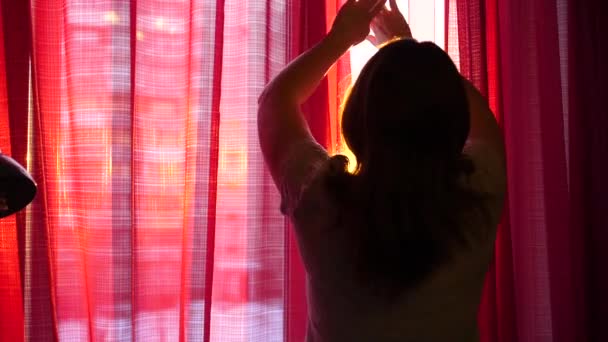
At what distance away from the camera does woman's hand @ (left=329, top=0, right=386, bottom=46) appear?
0.95 meters

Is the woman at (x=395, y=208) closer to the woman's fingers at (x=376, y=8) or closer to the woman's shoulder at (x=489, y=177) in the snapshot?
the woman's shoulder at (x=489, y=177)

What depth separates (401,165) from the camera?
2.50 feet

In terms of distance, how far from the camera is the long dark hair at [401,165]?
750mm

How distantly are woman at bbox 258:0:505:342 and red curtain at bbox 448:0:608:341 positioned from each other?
2.37ft

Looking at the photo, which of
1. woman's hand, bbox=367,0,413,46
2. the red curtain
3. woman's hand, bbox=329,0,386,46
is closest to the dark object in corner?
woman's hand, bbox=329,0,386,46

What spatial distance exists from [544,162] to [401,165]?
2.88ft

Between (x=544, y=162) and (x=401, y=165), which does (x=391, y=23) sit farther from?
(x=544, y=162)

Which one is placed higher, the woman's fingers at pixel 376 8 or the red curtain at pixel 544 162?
the woman's fingers at pixel 376 8

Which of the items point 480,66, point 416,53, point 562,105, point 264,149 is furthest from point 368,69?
point 562,105

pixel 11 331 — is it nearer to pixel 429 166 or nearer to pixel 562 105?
pixel 429 166

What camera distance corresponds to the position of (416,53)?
76 cm

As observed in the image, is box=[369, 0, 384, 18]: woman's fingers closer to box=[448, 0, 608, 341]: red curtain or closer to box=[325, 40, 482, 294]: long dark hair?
box=[325, 40, 482, 294]: long dark hair

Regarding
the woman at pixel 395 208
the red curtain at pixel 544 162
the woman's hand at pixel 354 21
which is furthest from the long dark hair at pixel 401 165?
the red curtain at pixel 544 162

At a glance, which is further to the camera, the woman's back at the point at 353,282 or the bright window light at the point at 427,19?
the bright window light at the point at 427,19
